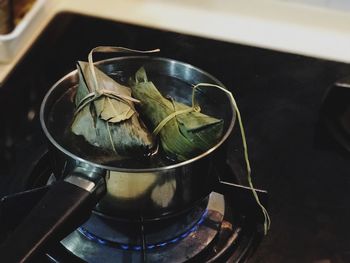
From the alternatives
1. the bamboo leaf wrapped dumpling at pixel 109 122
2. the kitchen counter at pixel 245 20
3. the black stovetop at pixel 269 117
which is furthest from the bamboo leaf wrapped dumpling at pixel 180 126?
the kitchen counter at pixel 245 20

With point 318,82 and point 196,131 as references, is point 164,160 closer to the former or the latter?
point 196,131

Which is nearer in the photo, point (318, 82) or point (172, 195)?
point (172, 195)

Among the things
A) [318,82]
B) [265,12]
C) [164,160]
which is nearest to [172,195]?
[164,160]

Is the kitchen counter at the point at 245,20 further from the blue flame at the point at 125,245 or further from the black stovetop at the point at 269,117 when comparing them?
the blue flame at the point at 125,245

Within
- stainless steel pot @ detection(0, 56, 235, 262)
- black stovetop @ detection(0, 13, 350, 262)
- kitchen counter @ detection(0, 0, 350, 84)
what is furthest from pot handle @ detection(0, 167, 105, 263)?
kitchen counter @ detection(0, 0, 350, 84)

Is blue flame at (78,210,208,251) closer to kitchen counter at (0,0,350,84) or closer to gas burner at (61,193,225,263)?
gas burner at (61,193,225,263)

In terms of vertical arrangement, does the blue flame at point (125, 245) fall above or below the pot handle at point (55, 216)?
below
